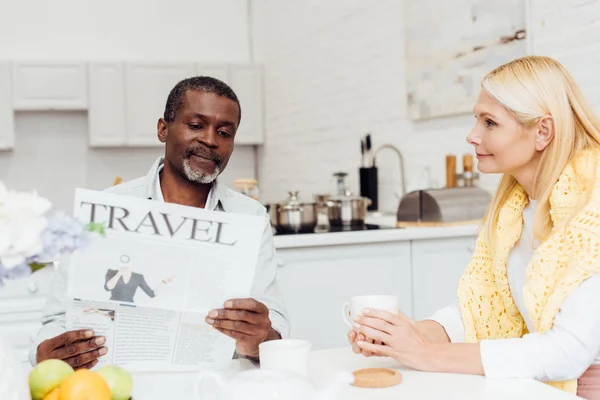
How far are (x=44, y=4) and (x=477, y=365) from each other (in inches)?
198

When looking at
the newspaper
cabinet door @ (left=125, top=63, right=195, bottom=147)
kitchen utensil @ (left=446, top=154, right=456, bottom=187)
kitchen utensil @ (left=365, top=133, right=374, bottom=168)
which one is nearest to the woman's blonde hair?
the newspaper

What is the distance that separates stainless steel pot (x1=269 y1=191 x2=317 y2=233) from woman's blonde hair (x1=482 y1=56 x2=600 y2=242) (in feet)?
5.33

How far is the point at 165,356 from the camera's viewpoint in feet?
4.31

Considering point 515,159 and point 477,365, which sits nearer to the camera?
point 477,365

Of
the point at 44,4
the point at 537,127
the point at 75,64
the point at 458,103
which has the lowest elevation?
the point at 537,127

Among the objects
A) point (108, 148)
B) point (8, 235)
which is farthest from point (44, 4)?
point (8, 235)

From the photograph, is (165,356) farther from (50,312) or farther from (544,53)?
(544,53)

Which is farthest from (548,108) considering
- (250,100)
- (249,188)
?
(250,100)

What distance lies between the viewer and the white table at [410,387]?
115cm

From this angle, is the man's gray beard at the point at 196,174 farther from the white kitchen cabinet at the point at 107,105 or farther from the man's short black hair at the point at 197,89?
the white kitchen cabinet at the point at 107,105

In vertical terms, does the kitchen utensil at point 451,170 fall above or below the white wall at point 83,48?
below

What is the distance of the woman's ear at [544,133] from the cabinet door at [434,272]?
151 centimetres

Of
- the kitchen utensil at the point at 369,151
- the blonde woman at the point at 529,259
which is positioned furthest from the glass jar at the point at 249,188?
the blonde woman at the point at 529,259

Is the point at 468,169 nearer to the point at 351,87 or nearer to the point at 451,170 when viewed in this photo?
the point at 451,170
